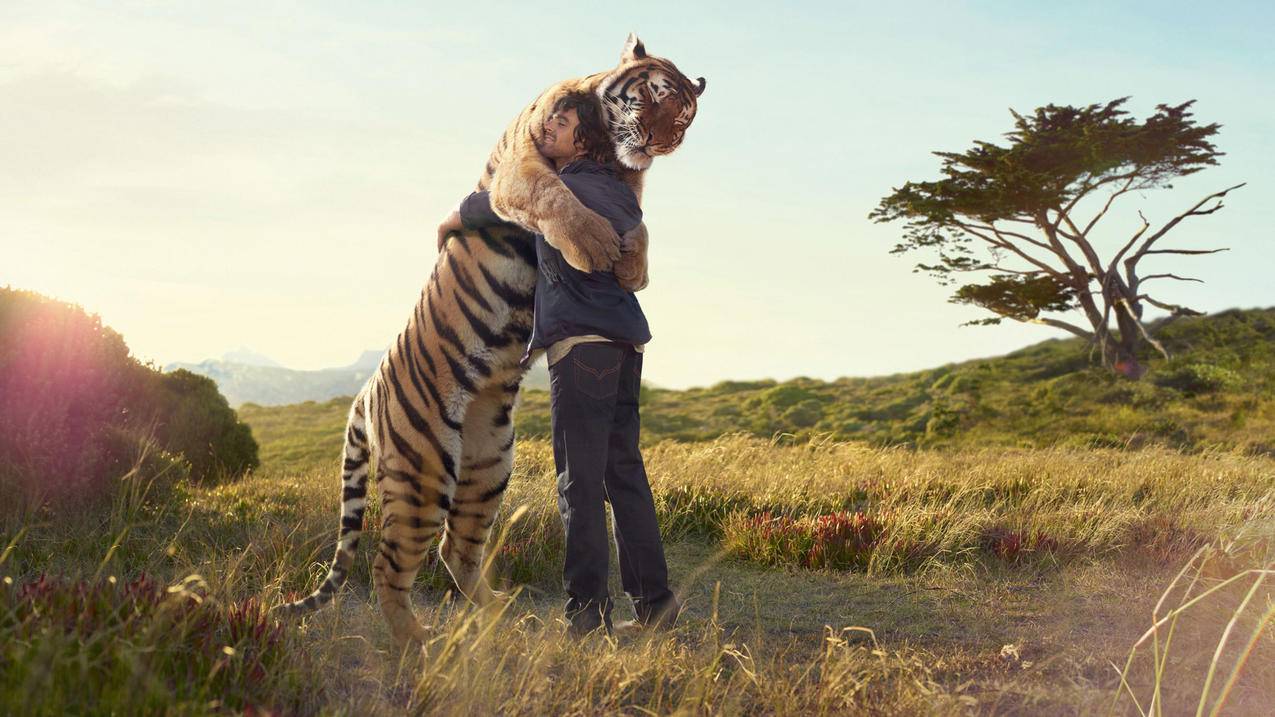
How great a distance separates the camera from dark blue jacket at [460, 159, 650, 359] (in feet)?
12.6

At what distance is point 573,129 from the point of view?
3.95 m

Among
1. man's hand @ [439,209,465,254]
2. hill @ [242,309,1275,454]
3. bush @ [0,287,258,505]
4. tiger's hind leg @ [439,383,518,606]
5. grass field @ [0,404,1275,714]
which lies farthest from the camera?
hill @ [242,309,1275,454]

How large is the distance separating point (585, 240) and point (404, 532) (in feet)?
4.87

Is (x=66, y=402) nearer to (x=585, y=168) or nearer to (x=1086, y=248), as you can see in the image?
(x=585, y=168)

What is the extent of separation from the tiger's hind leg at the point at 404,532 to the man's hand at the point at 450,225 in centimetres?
104

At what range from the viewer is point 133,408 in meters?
8.80

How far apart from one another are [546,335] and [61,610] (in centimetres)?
192

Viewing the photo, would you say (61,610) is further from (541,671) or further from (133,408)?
(133,408)

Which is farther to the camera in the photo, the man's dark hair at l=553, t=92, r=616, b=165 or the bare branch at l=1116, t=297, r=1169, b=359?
the bare branch at l=1116, t=297, r=1169, b=359

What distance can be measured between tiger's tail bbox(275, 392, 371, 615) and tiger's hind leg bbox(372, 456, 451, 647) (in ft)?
1.05

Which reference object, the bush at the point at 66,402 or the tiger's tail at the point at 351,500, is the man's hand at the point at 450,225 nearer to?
the tiger's tail at the point at 351,500

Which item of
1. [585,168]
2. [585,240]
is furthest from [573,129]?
[585,240]

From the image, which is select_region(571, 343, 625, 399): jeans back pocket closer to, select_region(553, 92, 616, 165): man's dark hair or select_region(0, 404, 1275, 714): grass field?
select_region(0, 404, 1275, 714): grass field

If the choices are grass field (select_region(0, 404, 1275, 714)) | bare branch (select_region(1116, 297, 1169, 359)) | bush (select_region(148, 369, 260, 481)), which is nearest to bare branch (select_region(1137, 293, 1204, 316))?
bare branch (select_region(1116, 297, 1169, 359))
